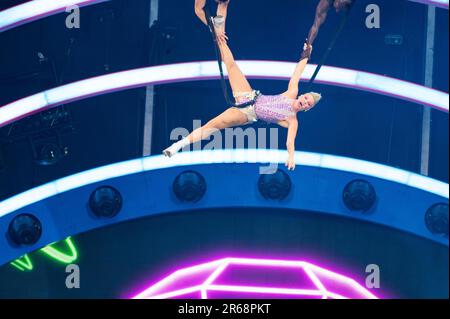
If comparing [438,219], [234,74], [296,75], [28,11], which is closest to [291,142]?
[296,75]

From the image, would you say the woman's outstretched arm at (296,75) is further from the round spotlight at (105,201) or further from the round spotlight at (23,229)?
the round spotlight at (23,229)

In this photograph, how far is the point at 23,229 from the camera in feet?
31.7

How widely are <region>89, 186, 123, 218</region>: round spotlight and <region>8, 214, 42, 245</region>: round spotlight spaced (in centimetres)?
76

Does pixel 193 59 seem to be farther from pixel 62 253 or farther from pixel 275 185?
pixel 62 253

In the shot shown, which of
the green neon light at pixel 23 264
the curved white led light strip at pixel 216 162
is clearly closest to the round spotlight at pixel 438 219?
the curved white led light strip at pixel 216 162

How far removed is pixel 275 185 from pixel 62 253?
2.90 metres

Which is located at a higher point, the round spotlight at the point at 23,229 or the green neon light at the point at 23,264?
the round spotlight at the point at 23,229

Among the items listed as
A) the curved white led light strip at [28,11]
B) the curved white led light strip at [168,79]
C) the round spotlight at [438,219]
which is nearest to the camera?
the curved white led light strip at [28,11]

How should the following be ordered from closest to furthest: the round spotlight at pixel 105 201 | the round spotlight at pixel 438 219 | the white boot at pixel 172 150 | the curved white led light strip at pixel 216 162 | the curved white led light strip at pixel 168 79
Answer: the white boot at pixel 172 150 < the curved white led light strip at pixel 168 79 < the curved white led light strip at pixel 216 162 < the round spotlight at pixel 105 201 < the round spotlight at pixel 438 219

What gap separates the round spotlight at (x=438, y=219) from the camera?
389 inches

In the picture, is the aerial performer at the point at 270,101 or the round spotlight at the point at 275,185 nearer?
the aerial performer at the point at 270,101

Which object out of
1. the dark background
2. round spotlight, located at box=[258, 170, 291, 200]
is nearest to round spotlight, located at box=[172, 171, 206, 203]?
the dark background

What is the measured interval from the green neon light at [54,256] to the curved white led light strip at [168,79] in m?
1.80

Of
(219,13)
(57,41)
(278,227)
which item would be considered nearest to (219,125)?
(219,13)
